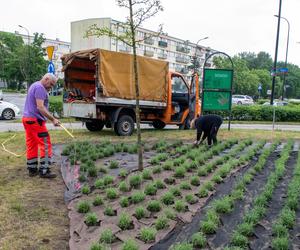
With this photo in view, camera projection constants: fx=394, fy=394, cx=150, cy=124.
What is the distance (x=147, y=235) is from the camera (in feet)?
13.9

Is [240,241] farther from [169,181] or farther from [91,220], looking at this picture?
[169,181]

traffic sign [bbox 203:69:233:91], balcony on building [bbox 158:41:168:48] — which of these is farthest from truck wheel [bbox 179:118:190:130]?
balcony on building [bbox 158:41:168:48]

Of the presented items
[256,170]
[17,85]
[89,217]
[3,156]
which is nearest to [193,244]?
[89,217]

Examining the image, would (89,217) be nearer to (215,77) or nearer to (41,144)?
(41,144)

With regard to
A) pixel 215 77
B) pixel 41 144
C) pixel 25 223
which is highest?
pixel 215 77

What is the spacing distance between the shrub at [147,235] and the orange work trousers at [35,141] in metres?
3.44

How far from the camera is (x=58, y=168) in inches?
312

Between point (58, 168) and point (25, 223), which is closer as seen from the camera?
point (25, 223)

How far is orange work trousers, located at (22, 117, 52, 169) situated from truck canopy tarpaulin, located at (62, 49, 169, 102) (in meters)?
5.44

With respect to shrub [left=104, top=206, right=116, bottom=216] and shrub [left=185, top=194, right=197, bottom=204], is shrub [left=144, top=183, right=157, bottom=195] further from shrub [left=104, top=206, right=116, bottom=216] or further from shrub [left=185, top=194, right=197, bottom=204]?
shrub [left=104, top=206, right=116, bottom=216]

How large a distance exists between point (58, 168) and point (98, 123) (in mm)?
6617

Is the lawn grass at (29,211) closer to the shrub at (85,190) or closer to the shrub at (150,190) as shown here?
the shrub at (85,190)

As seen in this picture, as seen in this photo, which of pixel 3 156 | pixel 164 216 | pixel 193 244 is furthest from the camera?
pixel 3 156

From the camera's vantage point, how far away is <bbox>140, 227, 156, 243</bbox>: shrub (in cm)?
421
